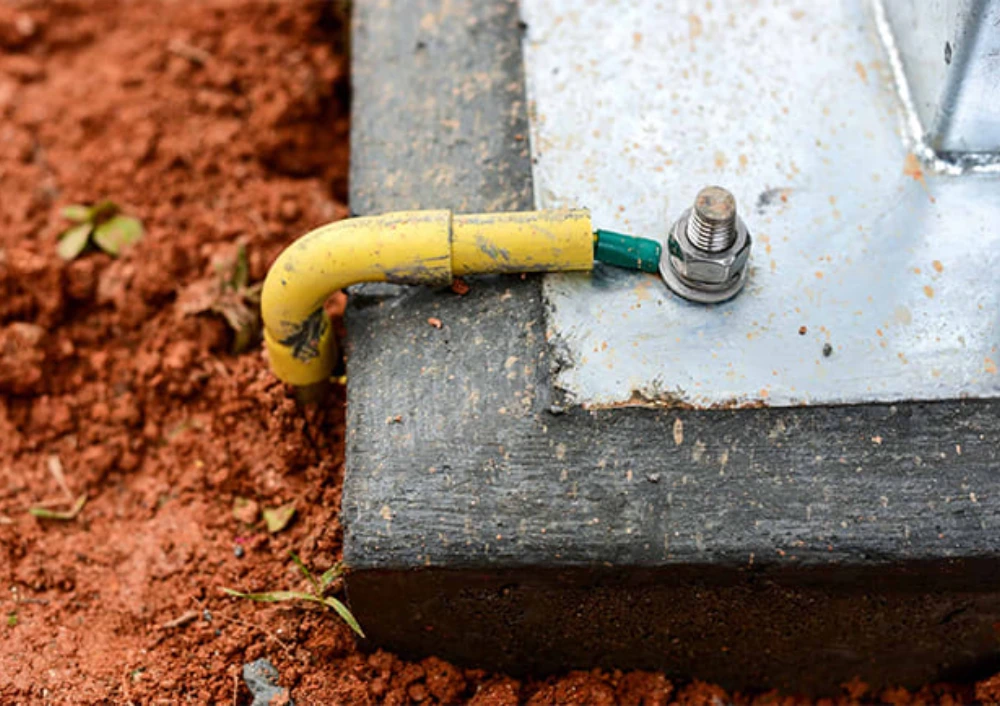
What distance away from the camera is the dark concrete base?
167 cm

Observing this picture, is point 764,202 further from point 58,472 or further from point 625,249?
point 58,472

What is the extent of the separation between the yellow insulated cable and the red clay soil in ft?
1.21

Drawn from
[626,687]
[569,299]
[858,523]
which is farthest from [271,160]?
[858,523]

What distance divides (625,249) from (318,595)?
0.78 m

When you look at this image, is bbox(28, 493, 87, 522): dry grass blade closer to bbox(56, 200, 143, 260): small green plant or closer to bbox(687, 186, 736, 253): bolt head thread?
bbox(56, 200, 143, 260): small green plant

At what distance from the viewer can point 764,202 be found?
1.92 metres

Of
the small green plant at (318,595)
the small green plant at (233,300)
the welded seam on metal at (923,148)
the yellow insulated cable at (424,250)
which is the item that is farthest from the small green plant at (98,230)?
the welded seam on metal at (923,148)

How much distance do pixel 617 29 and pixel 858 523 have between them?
105 cm

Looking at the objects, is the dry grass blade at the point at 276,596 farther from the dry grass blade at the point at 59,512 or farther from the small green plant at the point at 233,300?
the small green plant at the point at 233,300

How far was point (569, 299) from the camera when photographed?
6.01 ft

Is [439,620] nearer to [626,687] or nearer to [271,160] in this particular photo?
[626,687]

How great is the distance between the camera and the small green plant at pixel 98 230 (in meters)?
2.53

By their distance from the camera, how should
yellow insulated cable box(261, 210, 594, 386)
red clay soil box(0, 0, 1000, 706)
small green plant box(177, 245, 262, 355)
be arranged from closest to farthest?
yellow insulated cable box(261, 210, 594, 386) → red clay soil box(0, 0, 1000, 706) → small green plant box(177, 245, 262, 355)

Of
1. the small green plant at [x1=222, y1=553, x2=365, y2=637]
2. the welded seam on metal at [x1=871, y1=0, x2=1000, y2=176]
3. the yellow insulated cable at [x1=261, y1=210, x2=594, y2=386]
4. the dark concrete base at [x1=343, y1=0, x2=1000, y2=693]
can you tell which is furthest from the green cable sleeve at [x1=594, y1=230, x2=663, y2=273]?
the small green plant at [x1=222, y1=553, x2=365, y2=637]
